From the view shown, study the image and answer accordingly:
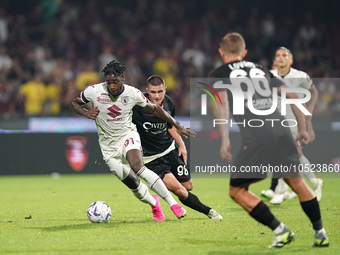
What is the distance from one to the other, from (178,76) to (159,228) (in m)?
11.2

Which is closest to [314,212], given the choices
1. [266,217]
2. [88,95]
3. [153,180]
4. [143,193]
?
[266,217]

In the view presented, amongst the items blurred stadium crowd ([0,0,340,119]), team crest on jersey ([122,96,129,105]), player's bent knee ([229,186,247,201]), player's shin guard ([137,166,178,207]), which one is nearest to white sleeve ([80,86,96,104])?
team crest on jersey ([122,96,129,105])

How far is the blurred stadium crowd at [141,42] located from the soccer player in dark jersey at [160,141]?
7017mm

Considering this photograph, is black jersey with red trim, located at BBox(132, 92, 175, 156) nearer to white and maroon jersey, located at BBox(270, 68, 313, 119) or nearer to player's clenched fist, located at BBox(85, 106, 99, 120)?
player's clenched fist, located at BBox(85, 106, 99, 120)

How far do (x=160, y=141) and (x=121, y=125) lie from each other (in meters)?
0.85

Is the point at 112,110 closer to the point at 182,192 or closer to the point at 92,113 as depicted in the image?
the point at 92,113

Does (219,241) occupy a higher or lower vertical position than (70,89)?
lower

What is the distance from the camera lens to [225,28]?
19.3 m

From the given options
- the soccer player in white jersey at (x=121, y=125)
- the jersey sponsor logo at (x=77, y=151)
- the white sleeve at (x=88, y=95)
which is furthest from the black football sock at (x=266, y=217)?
the jersey sponsor logo at (x=77, y=151)

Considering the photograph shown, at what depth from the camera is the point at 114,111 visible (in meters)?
6.61

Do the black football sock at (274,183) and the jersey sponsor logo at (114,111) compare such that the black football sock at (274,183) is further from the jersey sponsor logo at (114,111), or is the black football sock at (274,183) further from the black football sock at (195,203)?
the jersey sponsor logo at (114,111)

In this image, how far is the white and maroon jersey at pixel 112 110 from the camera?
6.53 m

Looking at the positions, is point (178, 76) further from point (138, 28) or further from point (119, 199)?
point (119, 199)

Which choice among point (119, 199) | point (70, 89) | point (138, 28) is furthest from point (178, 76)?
point (119, 199)
